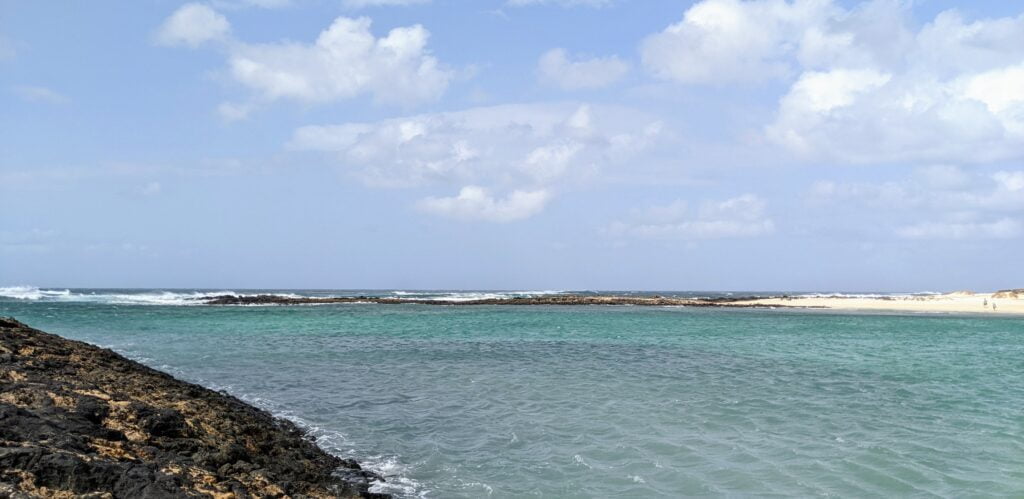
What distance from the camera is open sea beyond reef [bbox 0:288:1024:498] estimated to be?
8305 mm

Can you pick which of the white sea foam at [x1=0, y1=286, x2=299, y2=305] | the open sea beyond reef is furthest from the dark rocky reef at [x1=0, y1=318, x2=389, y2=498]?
the white sea foam at [x1=0, y1=286, x2=299, y2=305]

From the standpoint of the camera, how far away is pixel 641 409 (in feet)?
40.3

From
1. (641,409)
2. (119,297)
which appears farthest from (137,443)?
(119,297)

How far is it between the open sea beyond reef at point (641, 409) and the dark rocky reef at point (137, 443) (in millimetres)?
968

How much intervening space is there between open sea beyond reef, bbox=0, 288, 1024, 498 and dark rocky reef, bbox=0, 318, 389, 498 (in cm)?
97

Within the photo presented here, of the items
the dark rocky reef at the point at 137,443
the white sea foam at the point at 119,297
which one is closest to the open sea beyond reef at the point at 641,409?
the dark rocky reef at the point at 137,443

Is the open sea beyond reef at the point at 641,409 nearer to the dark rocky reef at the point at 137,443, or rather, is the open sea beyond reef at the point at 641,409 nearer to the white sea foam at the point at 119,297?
the dark rocky reef at the point at 137,443

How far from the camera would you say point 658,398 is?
13438mm

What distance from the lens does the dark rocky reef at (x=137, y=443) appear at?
5.27 meters

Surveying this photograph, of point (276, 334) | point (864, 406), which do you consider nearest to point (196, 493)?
point (864, 406)

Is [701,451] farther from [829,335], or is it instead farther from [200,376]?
[829,335]

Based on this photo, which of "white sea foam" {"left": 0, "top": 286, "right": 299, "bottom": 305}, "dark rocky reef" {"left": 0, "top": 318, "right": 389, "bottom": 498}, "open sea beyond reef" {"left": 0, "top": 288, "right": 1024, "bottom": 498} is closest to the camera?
"dark rocky reef" {"left": 0, "top": 318, "right": 389, "bottom": 498}

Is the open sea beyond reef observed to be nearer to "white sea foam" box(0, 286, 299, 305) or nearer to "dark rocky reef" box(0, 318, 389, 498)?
"dark rocky reef" box(0, 318, 389, 498)

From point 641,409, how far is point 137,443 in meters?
8.69
